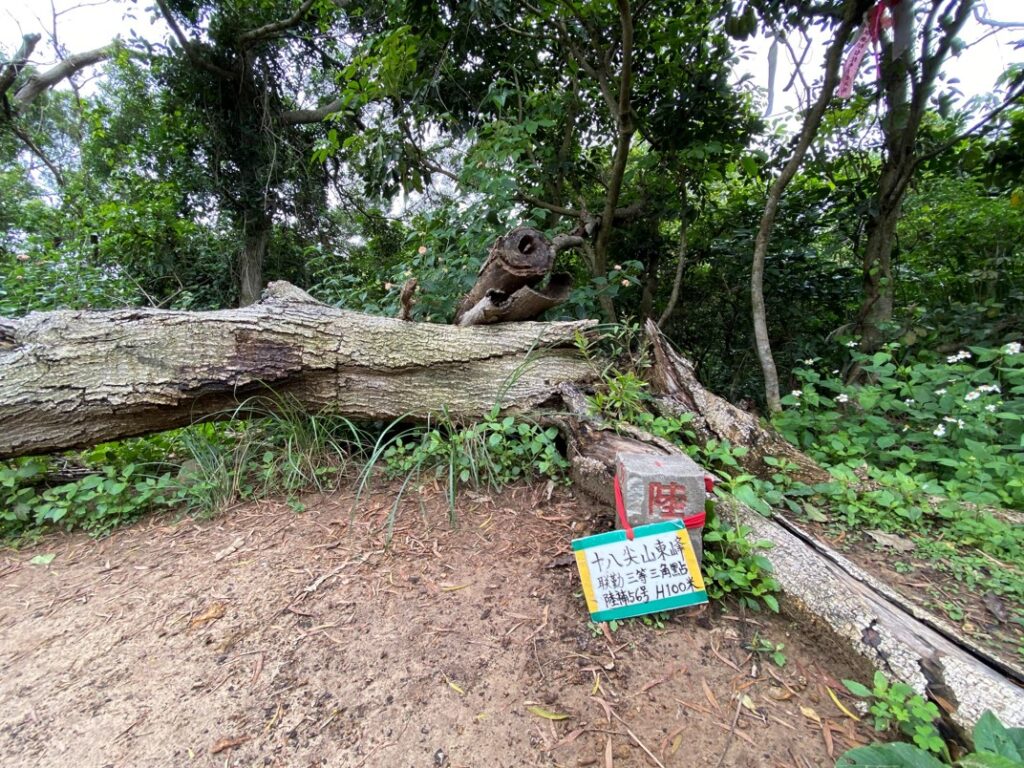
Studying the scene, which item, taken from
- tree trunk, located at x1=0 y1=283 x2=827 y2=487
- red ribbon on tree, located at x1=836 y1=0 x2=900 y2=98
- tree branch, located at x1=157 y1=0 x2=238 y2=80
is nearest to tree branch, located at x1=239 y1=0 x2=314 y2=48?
tree branch, located at x1=157 y1=0 x2=238 y2=80

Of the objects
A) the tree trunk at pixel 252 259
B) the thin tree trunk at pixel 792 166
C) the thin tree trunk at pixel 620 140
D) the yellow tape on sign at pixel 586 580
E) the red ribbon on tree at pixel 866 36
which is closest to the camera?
the yellow tape on sign at pixel 586 580

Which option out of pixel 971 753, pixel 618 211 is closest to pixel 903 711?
pixel 971 753

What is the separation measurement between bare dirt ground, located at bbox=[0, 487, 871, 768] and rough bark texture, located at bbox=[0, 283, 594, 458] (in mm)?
659

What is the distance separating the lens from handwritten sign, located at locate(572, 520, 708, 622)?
1206mm

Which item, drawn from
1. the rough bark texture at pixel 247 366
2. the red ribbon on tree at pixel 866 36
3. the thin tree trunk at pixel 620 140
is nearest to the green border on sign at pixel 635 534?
the rough bark texture at pixel 247 366

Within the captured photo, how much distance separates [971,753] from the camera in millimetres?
790

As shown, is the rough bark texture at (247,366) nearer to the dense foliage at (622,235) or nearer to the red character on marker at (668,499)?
the dense foliage at (622,235)

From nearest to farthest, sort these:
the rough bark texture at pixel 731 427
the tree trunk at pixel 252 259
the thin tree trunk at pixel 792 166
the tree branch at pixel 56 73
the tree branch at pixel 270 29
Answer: the rough bark texture at pixel 731 427 → the thin tree trunk at pixel 792 166 → the tree branch at pixel 270 29 → the tree trunk at pixel 252 259 → the tree branch at pixel 56 73

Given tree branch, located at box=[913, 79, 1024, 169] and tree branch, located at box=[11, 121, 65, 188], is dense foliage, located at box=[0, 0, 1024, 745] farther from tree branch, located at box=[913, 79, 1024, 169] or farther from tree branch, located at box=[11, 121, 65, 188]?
tree branch, located at box=[11, 121, 65, 188]

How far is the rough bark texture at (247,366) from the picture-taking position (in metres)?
1.92

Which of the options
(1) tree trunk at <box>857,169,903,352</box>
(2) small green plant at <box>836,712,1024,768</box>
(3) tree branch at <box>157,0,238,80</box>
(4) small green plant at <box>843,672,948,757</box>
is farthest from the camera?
(3) tree branch at <box>157,0,238,80</box>

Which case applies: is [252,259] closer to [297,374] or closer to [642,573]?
[297,374]

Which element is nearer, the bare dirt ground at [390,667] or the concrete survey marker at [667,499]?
the bare dirt ground at [390,667]

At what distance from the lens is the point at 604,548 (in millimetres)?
1246
